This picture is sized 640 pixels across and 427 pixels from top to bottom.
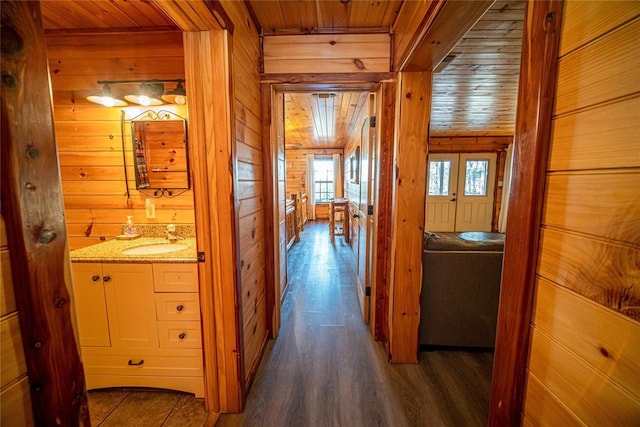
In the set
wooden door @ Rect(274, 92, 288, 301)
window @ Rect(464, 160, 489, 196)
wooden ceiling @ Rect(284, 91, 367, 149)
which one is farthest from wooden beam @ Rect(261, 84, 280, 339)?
window @ Rect(464, 160, 489, 196)

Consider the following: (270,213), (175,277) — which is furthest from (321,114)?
(175,277)

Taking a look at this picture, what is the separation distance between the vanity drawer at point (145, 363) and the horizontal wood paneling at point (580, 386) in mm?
1689

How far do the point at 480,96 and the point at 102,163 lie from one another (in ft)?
13.8

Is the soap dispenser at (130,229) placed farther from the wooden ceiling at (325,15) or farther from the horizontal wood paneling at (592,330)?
the horizontal wood paneling at (592,330)

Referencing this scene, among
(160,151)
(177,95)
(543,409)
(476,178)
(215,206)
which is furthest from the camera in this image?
(476,178)

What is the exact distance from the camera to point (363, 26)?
1771 millimetres

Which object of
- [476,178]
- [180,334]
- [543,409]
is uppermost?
Result: [476,178]

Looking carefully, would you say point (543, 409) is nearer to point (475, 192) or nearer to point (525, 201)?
point (525, 201)

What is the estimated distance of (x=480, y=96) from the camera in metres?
3.31

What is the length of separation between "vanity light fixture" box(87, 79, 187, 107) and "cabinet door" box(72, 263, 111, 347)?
1116 millimetres

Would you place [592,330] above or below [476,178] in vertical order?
below

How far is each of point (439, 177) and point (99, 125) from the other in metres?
6.18

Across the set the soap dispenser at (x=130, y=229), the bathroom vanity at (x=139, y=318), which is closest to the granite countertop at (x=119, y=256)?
the bathroom vanity at (x=139, y=318)

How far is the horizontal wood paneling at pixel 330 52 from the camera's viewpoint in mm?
1795
